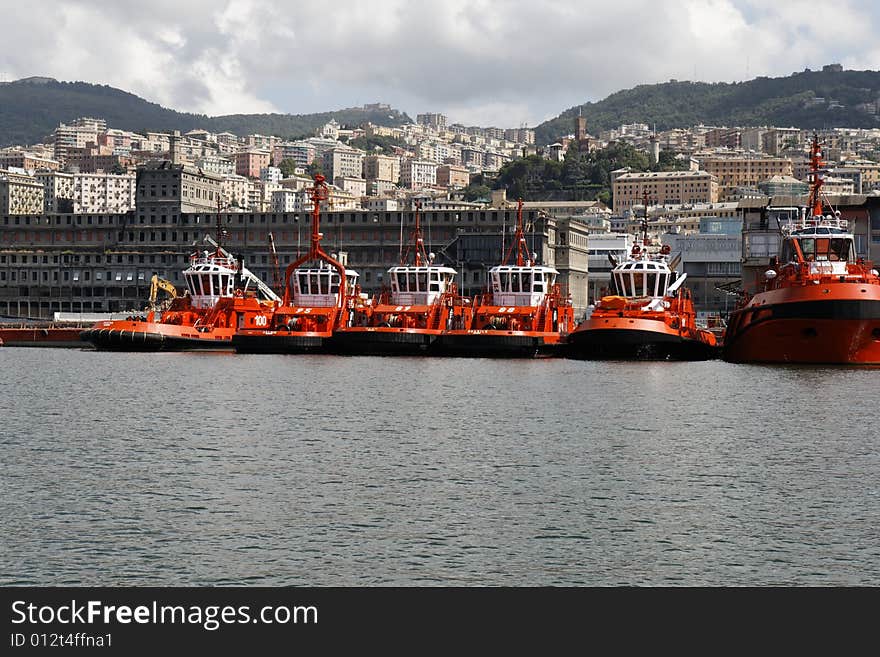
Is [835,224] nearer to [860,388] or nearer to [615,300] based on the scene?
[615,300]

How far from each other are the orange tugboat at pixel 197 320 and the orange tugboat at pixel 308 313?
1419mm

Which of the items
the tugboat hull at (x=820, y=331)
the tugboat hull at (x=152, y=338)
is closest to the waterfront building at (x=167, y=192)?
the tugboat hull at (x=152, y=338)

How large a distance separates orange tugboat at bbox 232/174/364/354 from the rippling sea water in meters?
34.5

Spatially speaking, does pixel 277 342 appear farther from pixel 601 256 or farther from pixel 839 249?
pixel 601 256

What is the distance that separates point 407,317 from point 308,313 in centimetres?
737

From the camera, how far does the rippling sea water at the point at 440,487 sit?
23.9 m

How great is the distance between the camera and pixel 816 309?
67.9m

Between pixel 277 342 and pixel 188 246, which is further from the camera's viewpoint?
pixel 188 246

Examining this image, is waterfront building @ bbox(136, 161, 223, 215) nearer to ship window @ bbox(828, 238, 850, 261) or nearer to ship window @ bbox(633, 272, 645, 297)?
ship window @ bbox(633, 272, 645, 297)

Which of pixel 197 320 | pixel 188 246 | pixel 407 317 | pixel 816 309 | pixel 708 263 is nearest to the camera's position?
pixel 816 309

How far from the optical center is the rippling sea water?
2386 cm

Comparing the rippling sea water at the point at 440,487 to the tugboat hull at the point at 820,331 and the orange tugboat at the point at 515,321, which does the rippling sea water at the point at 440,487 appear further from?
the orange tugboat at the point at 515,321

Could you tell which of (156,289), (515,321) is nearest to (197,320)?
(156,289)

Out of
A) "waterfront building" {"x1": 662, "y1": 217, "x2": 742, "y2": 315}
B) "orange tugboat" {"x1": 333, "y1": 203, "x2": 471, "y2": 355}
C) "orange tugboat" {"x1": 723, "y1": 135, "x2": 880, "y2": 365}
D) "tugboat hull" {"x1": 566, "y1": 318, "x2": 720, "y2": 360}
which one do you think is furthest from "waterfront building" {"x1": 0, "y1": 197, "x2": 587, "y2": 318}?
"orange tugboat" {"x1": 723, "y1": 135, "x2": 880, "y2": 365}
